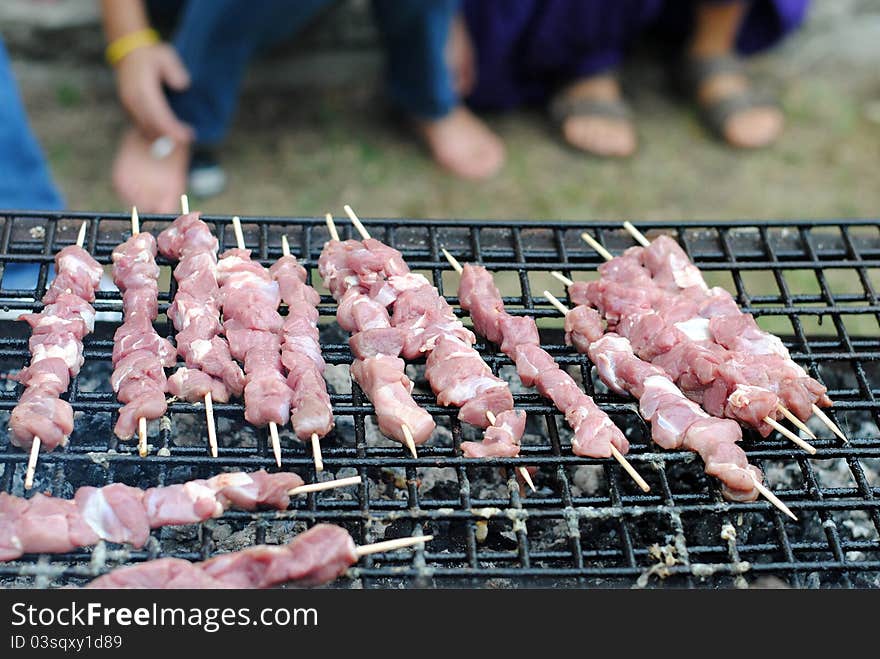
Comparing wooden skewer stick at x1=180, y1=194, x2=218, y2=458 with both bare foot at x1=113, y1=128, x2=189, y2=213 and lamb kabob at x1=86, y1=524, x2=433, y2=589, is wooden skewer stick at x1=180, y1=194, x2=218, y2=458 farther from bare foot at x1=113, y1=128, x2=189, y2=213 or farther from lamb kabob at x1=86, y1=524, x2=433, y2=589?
bare foot at x1=113, y1=128, x2=189, y2=213

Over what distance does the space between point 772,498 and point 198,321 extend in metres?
1.76

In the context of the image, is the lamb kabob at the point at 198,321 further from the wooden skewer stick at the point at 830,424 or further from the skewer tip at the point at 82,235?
the wooden skewer stick at the point at 830,424

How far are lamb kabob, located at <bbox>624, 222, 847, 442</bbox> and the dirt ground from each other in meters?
2.65

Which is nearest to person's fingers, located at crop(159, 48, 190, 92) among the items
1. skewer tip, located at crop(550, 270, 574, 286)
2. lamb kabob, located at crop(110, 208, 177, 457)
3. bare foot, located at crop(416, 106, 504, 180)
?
bare foot, located at crop(416, 106, 504, 180)

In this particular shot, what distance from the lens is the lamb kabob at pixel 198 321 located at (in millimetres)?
2555

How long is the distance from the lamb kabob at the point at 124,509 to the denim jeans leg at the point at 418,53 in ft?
12.1

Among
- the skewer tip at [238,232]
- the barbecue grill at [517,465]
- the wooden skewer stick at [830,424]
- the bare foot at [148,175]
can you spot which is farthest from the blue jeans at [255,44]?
the wooden skewer stick at [830,424]

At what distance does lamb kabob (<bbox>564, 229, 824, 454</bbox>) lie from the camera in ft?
8.40

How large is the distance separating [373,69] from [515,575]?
16.4 ft

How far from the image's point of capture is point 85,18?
18.9ft

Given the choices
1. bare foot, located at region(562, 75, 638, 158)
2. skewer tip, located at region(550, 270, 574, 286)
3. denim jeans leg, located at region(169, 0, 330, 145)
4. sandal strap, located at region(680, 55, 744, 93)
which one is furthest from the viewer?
sandal strap, located at region(680, 55, 744, 93)

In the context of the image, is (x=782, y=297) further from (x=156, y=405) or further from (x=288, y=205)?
(x=288, y=205)

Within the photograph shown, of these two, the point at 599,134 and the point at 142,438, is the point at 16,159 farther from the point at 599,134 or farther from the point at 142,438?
the point at 599,134

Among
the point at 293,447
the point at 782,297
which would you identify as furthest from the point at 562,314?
the point at 293,447
